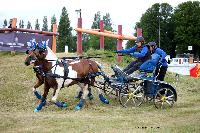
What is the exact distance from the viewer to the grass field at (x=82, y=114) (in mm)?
11398

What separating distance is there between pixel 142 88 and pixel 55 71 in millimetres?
2871

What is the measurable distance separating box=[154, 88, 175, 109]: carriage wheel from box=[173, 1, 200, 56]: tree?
5750 centimetres

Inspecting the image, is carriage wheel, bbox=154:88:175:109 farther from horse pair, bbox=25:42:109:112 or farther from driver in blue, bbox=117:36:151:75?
horse pair, bbox=25:42:109:112

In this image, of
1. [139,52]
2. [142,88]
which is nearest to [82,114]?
[142,88]

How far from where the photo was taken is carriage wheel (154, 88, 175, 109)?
1536 centimetres

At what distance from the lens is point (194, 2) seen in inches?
3093

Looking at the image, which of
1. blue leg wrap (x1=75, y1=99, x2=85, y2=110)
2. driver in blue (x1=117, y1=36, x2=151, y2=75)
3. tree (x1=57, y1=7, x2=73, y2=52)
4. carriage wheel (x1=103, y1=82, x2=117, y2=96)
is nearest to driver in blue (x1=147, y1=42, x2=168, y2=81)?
driver in blue (x1=117, y1=36, x2=151, y2=75)

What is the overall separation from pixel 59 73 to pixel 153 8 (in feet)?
224

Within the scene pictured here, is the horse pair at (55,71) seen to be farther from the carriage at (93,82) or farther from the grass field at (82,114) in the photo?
the grass field at (82,114)

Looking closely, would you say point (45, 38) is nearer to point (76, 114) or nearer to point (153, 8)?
point (76, 114)

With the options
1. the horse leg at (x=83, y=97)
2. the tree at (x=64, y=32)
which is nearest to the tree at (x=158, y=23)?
the tree at (x=64, y=32)

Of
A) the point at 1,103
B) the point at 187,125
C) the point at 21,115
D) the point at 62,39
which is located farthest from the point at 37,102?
the point at 62,39

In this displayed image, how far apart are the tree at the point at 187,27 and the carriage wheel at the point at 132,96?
57571 millimetres

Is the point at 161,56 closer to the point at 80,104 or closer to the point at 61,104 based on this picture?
the point at 80,104
